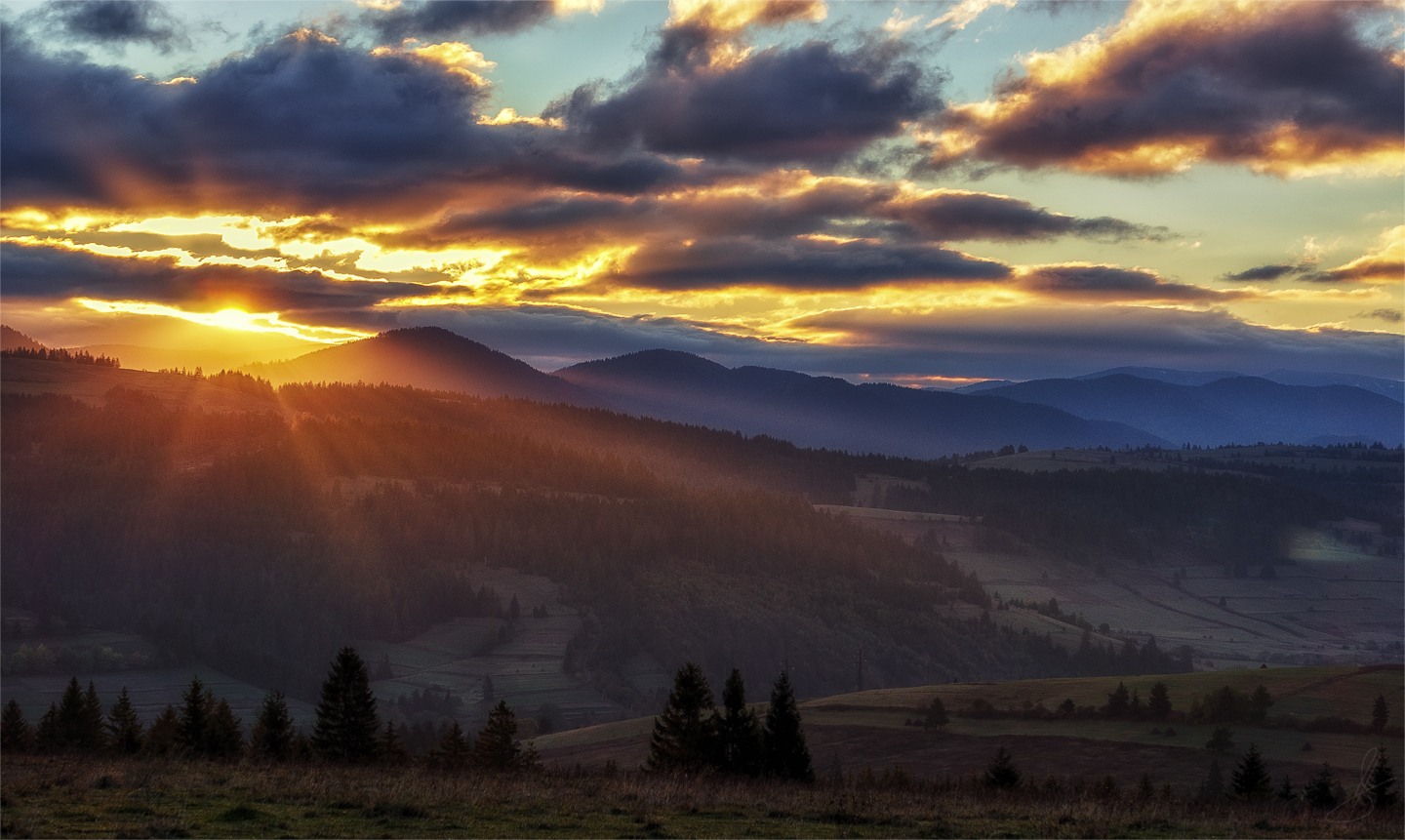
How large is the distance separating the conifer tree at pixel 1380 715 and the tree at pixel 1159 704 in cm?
1997

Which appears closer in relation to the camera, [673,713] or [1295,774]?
[673,713]

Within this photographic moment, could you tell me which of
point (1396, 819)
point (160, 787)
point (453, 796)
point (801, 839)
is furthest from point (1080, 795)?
point (160, 787)

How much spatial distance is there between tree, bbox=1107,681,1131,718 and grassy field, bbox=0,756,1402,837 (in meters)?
98.2

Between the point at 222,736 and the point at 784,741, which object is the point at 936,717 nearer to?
the point at 784,741

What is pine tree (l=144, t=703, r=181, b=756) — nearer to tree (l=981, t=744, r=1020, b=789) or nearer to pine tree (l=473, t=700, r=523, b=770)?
pine tree (l=473, t=700, r=523, b=770)

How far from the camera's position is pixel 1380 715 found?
387 ft

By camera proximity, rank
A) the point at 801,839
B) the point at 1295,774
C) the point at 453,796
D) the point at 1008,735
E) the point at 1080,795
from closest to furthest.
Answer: the point at 801,839
the point at 453,796
the point at 1080,795
the point at 1295,774
the point at 1008,735

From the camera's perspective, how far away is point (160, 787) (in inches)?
1219

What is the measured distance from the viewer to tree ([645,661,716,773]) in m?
55.1

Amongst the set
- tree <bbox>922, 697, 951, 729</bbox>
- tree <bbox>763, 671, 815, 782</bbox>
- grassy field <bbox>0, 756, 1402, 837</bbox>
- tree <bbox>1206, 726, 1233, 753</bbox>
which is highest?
grassy field <bbox>0, 756, 1402, 837</bbox>

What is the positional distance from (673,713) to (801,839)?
3072 centimetres

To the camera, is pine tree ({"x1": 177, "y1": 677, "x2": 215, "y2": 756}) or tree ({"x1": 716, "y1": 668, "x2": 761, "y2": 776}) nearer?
tree ({"x1": 716, "y1": 668, "x2": 761, "y2": 776})

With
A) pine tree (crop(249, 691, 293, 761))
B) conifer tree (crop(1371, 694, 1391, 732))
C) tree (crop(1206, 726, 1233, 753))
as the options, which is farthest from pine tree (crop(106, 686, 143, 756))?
conifer tree (crop(1371, 694, 1391, 732))

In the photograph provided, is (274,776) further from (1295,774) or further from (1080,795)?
(1295,774)
